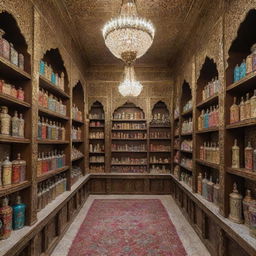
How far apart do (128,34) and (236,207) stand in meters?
2.31

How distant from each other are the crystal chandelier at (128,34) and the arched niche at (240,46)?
1001 mm

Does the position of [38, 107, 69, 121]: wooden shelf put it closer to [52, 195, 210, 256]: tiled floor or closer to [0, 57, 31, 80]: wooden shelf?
[0, 57, 31, 80]: wooden shelf

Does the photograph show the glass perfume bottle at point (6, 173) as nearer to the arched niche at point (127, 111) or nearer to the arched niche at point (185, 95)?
the arched niche at point (185, 95)

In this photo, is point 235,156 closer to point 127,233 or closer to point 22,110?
point 127,233

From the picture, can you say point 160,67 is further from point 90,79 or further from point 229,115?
point 229,115

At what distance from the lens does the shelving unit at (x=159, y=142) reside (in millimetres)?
6195

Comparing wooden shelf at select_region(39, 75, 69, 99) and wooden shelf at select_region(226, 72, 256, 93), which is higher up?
wooden shelf at select_region(39, 75, 69, 99)

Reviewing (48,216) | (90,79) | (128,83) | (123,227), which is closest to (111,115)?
(90,79)

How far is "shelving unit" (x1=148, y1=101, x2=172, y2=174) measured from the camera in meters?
6.20

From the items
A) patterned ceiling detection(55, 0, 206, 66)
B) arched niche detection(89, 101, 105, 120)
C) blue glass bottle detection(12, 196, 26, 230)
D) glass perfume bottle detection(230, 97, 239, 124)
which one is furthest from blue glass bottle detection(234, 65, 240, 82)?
arched niche detection(89, 101, 105, 120)

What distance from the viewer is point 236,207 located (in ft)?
7.89

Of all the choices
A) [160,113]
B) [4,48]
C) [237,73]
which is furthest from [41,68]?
[160,113]

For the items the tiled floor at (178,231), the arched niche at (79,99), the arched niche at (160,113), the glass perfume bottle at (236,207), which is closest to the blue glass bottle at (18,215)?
the tiled floor at (178,231)

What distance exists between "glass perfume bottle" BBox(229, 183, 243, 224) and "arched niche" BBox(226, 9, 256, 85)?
1.35 meters
